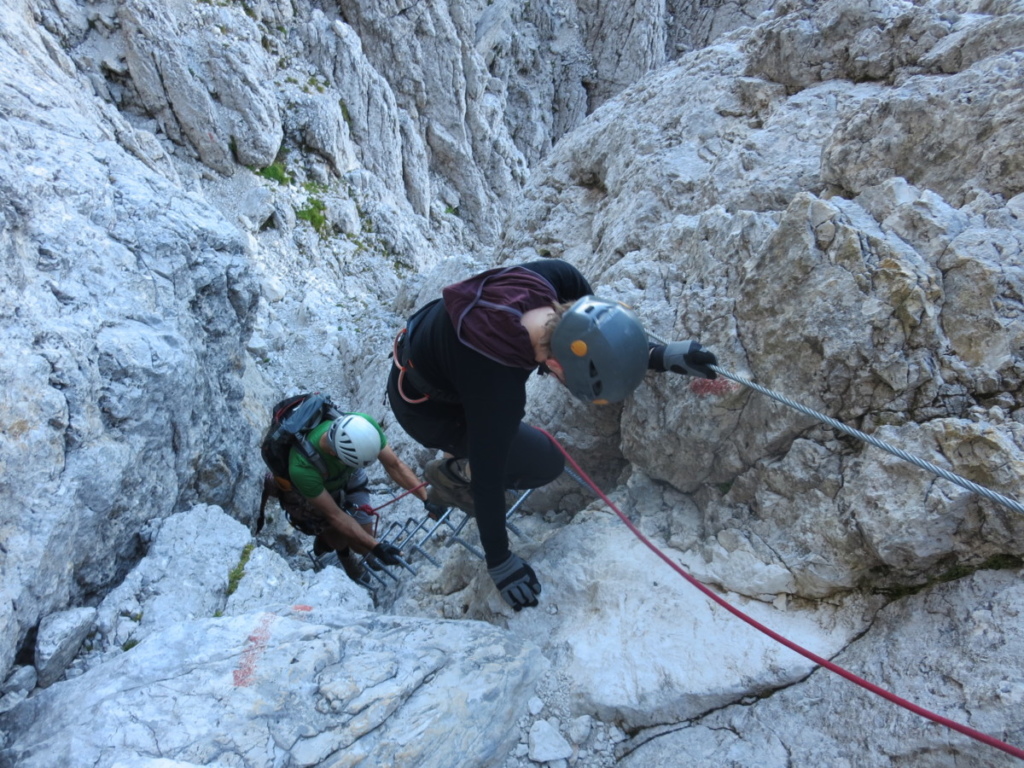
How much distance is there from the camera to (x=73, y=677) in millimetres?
3043

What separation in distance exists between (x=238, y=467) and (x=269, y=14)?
17609 mm

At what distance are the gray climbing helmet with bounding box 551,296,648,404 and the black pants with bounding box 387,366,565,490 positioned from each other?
1299 millimetres

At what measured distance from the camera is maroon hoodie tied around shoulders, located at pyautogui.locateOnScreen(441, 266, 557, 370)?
2816 mm

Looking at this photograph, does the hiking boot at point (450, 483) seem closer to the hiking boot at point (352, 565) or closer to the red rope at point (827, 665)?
the red rope at point (827, 665)

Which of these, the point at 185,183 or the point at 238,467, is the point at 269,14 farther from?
the point at 238,467

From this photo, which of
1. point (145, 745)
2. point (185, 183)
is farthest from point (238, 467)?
point (185, 183)

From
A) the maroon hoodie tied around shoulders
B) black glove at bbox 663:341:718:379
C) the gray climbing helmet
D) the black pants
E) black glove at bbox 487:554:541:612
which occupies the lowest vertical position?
black glove at bbox 487:554:541:612

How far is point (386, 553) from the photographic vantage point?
5375 mm

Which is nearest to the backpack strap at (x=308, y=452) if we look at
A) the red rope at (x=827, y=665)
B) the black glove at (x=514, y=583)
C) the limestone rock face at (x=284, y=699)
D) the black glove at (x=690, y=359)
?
the limestone rock face at (x=284, y=699)

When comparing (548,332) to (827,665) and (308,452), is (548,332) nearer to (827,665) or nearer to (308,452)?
(827,665)

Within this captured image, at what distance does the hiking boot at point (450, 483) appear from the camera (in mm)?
4586

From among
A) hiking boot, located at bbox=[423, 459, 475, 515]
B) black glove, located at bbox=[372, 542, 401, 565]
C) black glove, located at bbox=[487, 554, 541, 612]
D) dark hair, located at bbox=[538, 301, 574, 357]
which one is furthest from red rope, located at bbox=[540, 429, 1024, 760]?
black glove, located at bbox=[372, 542, 401, 565]

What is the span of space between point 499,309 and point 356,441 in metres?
2.99

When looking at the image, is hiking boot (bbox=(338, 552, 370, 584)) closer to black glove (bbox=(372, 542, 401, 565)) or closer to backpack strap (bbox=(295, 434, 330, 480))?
black glove (bbox=(372, 542, 401, 565))
